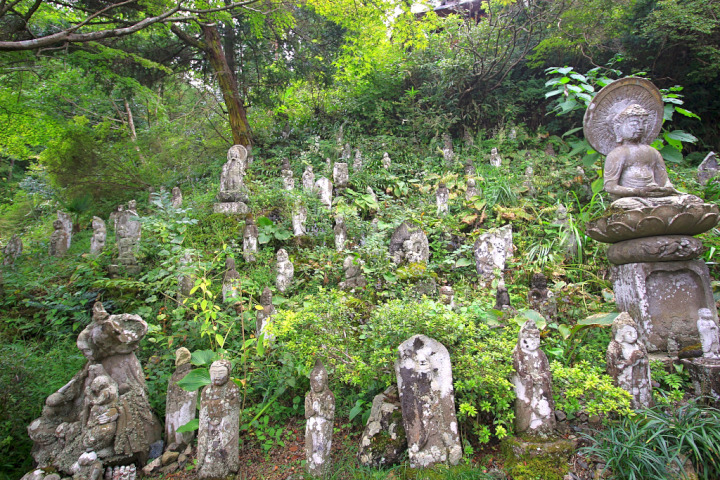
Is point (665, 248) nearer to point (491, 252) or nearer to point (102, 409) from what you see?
point (491, 252)

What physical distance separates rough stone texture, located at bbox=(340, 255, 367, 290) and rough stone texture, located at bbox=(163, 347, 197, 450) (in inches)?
84.2

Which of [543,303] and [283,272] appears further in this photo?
[283,272]

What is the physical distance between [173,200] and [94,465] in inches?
232

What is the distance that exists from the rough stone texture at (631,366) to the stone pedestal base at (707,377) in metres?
0.57

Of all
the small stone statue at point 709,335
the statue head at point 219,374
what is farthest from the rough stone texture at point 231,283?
the small stone statue at point 709,335

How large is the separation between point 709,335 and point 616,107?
280 cm

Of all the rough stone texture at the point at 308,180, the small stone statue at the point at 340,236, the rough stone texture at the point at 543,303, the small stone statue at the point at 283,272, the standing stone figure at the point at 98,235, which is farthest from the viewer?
the rough stone texture at the point at 308,180

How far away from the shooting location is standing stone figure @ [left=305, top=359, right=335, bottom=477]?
2.68m

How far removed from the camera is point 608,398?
2.68 m

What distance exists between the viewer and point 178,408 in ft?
10.6

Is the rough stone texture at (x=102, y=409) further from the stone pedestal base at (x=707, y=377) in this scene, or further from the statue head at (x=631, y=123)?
the statue head at (x=631, y=123)

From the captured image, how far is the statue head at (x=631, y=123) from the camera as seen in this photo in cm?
435

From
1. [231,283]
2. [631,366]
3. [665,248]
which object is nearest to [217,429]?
[231,283]

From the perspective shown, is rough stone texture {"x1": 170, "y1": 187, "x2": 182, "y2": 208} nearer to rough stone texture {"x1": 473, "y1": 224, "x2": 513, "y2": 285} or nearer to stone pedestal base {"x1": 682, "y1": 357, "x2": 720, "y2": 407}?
rough stone texture {"x1": 473, "y1": 224, "x2": 513, "y2": 285}
